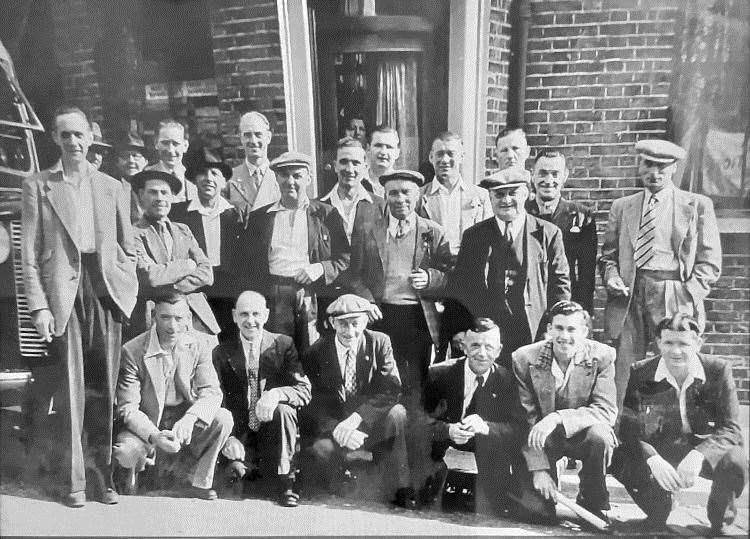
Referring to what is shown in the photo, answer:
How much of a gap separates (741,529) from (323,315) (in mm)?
1880

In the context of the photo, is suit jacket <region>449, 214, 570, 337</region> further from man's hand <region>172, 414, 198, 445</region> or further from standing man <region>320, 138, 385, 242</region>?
man's hand <region>172, 414, 198, 445</region>

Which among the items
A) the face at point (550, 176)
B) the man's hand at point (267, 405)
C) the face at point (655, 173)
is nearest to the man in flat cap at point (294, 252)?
the man's hand at point (267, 405)

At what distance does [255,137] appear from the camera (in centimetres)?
264

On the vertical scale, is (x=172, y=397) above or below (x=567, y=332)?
below

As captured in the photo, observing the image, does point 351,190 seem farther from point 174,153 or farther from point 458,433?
point 458,433

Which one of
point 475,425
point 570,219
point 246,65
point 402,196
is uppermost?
point 246,65

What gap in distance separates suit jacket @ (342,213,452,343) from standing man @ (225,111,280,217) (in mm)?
400

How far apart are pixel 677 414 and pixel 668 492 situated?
314 mm

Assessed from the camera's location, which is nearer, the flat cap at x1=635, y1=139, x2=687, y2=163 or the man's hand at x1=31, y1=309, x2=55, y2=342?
the flat cap at x1=635, y1=139, x2=687, y2=163

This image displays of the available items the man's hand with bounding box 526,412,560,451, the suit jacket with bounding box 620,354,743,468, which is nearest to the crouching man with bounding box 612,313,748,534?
the suit jacket with bounding box 620,354,743,468

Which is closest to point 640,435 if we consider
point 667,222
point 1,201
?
point 667,222

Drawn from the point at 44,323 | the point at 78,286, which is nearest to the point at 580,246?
the point at 78,286

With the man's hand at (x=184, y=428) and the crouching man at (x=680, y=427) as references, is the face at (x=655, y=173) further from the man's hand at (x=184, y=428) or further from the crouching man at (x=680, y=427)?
the man's hand at (x=184, y=428)

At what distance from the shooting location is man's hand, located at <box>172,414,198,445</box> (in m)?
2.71
